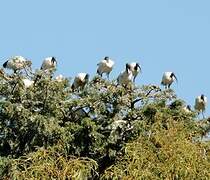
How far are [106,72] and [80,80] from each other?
1424mm

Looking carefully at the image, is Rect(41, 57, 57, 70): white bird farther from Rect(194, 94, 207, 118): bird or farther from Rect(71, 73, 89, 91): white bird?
Rect(194, 94, 207, 118): bird

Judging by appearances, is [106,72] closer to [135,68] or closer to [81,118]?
[135,68]

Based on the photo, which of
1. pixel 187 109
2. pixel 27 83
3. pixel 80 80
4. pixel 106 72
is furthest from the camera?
pixel 106 72

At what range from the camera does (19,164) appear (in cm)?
865

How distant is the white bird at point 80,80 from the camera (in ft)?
46.3

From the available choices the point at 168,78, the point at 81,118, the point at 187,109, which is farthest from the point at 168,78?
the point at 81,118

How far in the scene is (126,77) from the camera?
1489cm

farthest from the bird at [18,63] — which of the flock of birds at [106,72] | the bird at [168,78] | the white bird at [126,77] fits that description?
the bird at [168,78]

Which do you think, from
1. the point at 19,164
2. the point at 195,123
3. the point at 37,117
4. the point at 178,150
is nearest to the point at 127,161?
the point at 178,150

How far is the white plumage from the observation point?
14.1 m

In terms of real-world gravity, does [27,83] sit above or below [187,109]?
below

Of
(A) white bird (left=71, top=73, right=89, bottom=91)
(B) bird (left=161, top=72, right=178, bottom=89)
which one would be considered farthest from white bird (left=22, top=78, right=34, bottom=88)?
(B) bird (left=161, top=72, right=178, bottom=89)

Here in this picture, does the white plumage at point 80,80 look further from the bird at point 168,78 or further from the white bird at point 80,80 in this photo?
the bird at point 168,78

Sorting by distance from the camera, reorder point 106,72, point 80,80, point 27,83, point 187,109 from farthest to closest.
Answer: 1. point 106,72
2. point 80,80
3. point 187,109
4. point 27,83
